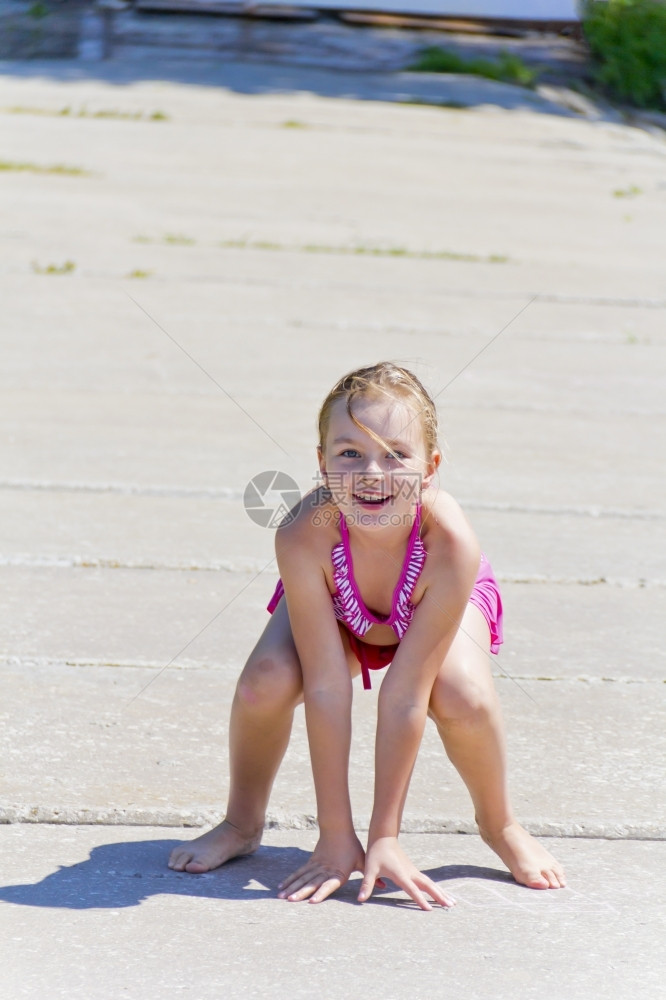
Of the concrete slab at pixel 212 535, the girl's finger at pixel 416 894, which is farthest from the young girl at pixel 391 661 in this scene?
the concrete slab at pixel 212 535

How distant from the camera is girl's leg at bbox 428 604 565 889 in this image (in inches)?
105

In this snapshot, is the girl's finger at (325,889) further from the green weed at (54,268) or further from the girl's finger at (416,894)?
the green weed at (54,268)

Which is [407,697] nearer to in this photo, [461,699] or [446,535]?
[461,699]

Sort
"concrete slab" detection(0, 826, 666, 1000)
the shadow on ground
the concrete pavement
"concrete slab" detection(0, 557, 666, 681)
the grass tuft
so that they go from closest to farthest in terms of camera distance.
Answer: "concrete slab" detection(0, 826, 666, 1000) → the concrete pavement → "concrete slab" detection(0, 557, 666, 681) → the grass tuft → the shadow on ground

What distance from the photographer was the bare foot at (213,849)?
2662 mm

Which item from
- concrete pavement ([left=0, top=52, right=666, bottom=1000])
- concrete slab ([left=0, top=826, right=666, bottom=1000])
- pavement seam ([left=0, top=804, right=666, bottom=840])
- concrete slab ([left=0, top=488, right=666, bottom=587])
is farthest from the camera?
concrete slab ([left=0, top=488, right=666, bottom=587])

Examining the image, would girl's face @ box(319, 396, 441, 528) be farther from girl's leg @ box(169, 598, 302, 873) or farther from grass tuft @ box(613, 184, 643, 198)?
grass tuft @ box(613, 184, 643, 198)

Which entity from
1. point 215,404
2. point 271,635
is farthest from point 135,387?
point 271,635

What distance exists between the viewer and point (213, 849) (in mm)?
2697

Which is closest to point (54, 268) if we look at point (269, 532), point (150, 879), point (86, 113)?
point (269, 532)

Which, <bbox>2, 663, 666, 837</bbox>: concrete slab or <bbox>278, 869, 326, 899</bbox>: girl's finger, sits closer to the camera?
<bbox>278, 869, 326, 899</bbox>: girl's finger

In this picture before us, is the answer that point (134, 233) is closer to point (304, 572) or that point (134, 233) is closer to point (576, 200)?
point (576, 200)

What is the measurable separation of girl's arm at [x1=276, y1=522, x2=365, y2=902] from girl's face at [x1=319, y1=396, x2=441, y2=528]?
5.7 inches

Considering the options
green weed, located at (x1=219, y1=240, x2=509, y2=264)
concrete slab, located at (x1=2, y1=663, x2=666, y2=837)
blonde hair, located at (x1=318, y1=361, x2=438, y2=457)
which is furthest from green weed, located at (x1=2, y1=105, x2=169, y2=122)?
blonde hair, located at (x1=318, y1=361, x2=438, y2=457)
